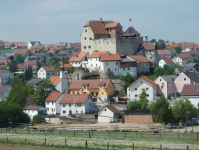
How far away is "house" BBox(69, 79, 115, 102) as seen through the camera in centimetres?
6716

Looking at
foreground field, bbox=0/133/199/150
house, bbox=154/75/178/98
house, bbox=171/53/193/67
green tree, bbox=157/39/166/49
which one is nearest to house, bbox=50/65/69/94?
house, bbox=154/75/178/98

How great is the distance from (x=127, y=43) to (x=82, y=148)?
154 ft

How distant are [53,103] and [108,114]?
12.3 metres

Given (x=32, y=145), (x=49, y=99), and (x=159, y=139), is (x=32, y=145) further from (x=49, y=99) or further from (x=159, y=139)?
(x=49, y=99)

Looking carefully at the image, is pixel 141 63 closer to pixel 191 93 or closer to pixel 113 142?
pixel 191 93

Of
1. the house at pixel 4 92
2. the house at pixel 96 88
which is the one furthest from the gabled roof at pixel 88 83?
the house at pixel 4 92

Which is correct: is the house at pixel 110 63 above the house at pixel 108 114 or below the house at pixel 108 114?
above

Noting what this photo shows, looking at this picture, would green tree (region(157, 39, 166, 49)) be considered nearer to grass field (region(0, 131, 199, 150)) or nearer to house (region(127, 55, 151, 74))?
house (region(127, 55, 151, 74))

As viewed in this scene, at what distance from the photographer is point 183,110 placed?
5497cm

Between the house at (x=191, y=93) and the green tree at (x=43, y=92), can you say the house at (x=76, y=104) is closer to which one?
the green tree at (x=43, y=92)

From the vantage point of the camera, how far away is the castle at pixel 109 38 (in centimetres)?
7619

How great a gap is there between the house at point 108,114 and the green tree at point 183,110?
33.5 feet

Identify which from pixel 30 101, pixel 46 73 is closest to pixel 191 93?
pixel 30 101

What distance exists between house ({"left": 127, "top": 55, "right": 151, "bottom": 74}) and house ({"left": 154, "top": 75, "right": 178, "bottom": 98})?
775cm
